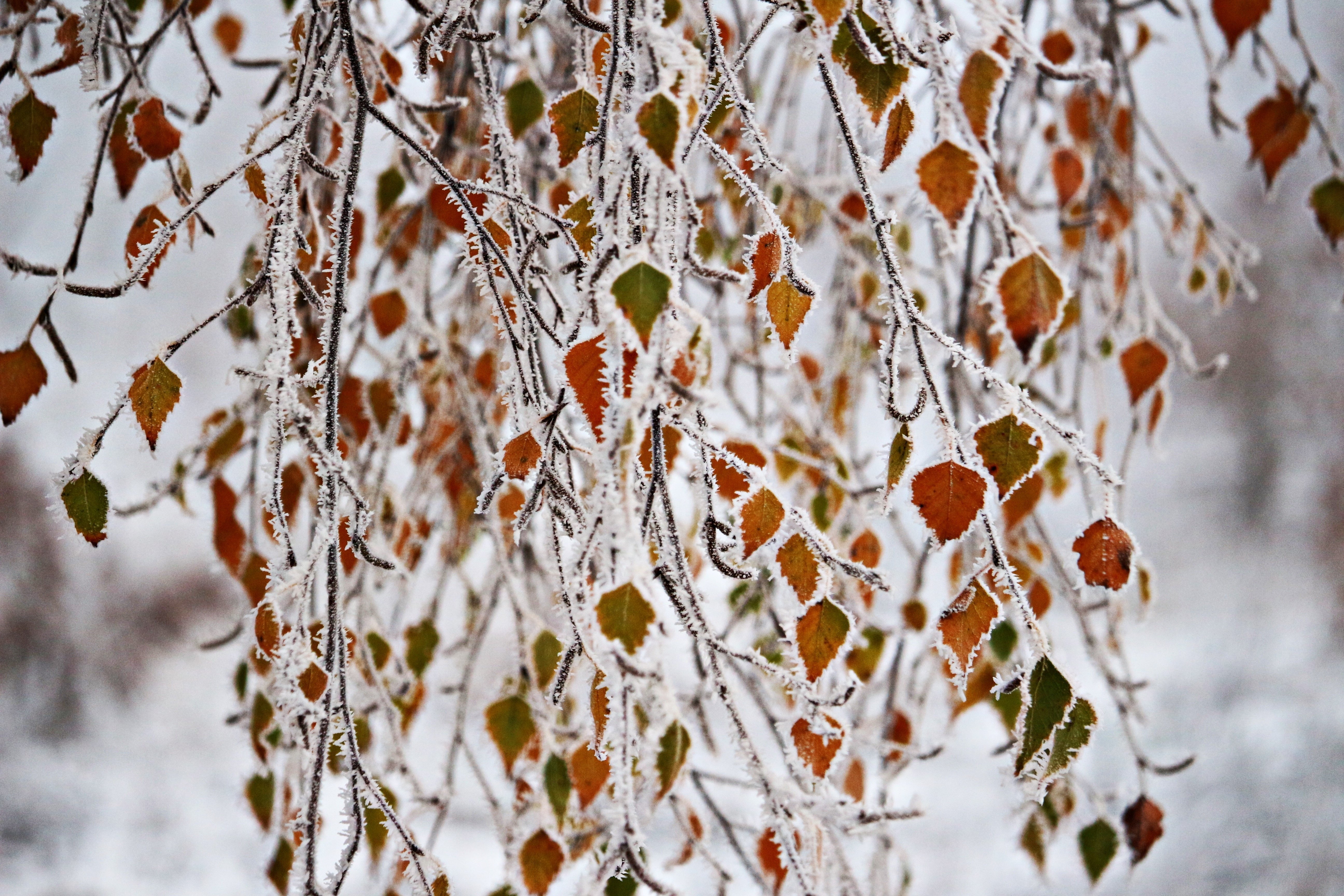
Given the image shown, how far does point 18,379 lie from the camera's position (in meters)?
0.50

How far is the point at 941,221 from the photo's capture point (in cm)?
31

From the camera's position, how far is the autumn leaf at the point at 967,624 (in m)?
0.37

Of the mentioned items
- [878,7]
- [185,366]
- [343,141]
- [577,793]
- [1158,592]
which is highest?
[185,366]

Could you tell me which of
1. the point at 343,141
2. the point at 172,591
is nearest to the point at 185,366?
the point at 172,591

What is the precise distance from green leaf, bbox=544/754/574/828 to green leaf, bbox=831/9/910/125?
49cm

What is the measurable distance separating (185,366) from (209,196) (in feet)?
9.34

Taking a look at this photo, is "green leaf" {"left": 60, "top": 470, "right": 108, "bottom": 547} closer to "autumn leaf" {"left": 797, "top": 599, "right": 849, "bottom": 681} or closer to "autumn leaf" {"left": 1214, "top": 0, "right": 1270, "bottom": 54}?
"autumn leaf" {"left": 797, "top": 599, "right": 849, "bottom": 681}

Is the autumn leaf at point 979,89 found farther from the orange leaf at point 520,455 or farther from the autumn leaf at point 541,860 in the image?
the autumn leaf at point 541,860

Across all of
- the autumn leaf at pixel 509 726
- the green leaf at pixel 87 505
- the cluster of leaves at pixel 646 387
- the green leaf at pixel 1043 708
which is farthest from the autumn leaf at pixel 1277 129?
the green leaf at pixel 87 505

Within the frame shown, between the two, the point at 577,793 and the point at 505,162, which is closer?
the point at 505,162

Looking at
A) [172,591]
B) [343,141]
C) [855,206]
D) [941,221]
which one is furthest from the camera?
[172,591]

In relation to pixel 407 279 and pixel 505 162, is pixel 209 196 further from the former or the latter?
pixel 407 279

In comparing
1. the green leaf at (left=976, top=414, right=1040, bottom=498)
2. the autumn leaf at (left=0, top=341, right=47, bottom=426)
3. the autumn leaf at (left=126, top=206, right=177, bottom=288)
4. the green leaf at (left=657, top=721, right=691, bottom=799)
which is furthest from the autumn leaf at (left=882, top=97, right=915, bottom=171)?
the autumn leaf at (left=0, top=341, right=47, bottom=426)

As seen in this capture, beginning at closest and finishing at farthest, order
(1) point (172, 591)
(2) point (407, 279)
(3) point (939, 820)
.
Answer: (2) point (407, 279), (3) point (939, 820), (1) point (172, 591)
